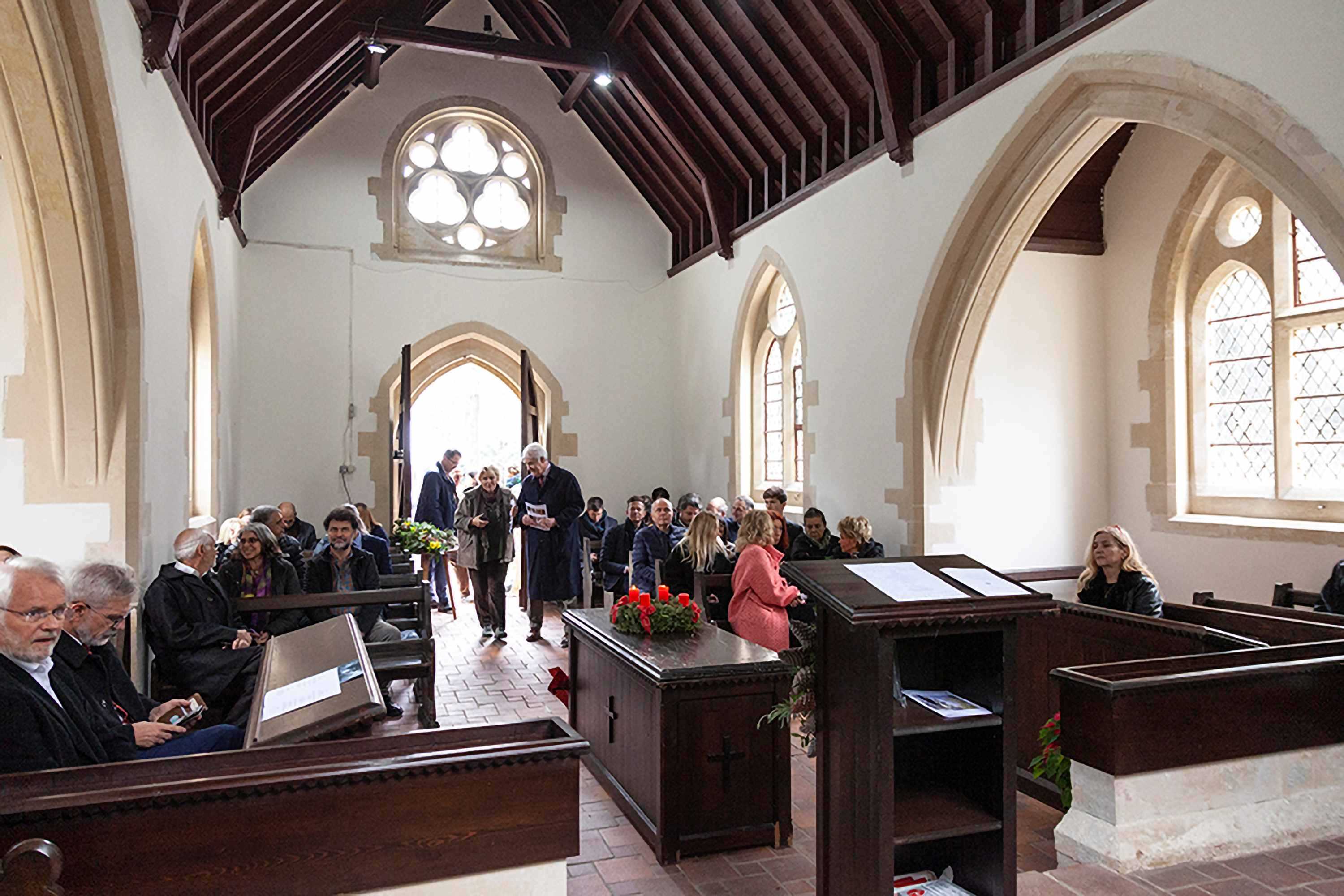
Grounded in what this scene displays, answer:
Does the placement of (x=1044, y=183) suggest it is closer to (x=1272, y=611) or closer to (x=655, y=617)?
(x=1272, y=611)

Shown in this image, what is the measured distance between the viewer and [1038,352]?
726cm

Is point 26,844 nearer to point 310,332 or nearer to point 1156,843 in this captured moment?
point 1156,843

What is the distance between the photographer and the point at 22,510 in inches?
162

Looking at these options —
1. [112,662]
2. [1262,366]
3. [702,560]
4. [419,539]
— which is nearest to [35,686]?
[112,662]

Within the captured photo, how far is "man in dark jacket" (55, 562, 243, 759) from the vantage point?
2867mm

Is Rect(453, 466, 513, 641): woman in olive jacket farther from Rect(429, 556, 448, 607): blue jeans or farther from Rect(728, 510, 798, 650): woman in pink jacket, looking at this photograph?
Rect(728, 510, 798, 650): woman in pink jacket

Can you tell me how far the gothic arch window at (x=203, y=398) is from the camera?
689 cm

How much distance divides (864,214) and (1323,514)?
3299 mm

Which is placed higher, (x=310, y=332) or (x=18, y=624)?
(x=310, y=332)

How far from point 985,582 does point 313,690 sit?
1.71m

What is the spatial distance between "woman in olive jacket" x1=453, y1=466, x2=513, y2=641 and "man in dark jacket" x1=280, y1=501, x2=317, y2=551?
3.67 ft

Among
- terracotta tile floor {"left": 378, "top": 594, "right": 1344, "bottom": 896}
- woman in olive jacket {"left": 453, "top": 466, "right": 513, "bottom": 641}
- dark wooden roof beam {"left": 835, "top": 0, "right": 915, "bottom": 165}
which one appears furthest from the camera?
woman in olive jacket {"left": 453, "top": 466, "right": 513, "bottom": 641}

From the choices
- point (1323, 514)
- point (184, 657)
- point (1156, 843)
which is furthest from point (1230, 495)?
point (184, 657)

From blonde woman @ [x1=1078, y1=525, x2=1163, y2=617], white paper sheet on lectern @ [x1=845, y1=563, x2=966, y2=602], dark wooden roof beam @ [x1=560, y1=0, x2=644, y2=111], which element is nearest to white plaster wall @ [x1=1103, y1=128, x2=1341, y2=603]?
blonde woman @ [x1=1078, y1=525, x2=1163, y2=617]
